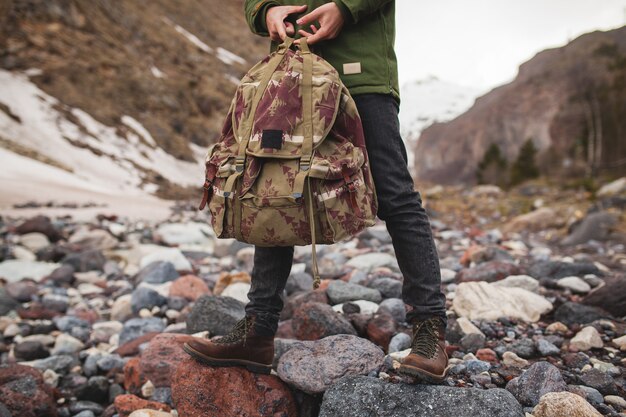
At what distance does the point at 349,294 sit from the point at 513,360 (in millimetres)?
1448

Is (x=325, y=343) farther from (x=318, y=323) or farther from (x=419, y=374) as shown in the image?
(x=419, y=374)

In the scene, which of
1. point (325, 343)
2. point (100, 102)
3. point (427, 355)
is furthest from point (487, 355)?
point (100, 102)

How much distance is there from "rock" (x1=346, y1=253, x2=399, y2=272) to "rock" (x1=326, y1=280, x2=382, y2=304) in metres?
1.22

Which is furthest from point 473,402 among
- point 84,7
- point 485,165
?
point 485,165

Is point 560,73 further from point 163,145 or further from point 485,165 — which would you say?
point 163,145

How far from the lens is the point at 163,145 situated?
95.0ft

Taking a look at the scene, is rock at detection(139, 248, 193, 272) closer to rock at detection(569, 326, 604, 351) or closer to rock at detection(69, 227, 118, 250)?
rock at detection(69, 227, 118, 250)

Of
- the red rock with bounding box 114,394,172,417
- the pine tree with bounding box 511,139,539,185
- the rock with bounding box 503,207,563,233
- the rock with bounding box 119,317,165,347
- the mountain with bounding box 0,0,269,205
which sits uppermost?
the mountain with bounding box 0,0,269,205

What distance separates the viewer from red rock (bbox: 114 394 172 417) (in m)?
2.53

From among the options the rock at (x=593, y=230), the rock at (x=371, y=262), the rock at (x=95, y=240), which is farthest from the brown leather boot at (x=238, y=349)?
the rock at (x=593, y=230)

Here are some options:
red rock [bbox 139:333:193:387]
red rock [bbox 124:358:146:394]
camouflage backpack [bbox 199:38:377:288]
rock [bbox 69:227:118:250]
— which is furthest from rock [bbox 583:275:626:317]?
rock [bbox 69:227:118:250]

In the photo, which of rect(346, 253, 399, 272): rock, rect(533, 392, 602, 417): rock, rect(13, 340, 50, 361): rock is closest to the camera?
rect(533, 392, 602, 417): rock

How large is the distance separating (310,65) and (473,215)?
13136mm

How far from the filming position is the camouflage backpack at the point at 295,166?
1.87m
